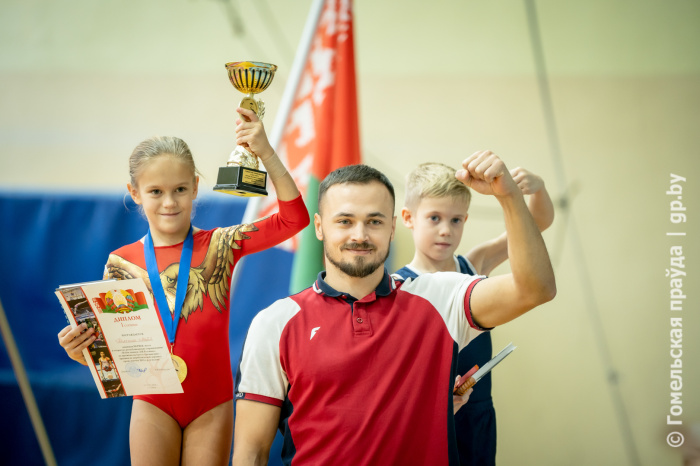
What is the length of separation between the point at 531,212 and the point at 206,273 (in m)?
1.20

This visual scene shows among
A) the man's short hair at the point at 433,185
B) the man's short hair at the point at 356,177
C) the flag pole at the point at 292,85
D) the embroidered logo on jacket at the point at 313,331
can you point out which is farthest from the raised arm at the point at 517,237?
the flag pole at the point at 292,85

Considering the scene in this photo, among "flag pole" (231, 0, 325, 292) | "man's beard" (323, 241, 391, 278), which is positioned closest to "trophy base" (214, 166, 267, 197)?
"man's beard" (323, 241, 391, 278)

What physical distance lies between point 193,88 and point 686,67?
2.57m

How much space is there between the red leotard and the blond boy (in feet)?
1.56

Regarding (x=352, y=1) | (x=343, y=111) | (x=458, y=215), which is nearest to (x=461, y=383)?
(x=458, y=215)

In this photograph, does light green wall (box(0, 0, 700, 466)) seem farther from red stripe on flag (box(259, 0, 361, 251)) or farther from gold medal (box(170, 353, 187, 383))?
gold medal (box(170, 353, 187, 383))

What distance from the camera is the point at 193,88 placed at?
11.4 feet

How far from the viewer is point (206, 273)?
2.07 meters

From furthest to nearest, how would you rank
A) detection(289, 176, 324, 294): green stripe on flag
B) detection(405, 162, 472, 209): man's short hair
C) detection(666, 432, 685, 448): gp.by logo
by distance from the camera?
detection(666, 432, 685, 448): gp.by logo
detection(289, 176, 324, 294): green stripe on flag
detection(405, 162, 472, 209): man's short hair

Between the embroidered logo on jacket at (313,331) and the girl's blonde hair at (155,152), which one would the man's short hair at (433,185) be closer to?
the girl's blonde hair at (155,152)

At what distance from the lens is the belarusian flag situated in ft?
9.68

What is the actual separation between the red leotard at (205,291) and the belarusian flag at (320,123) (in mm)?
798

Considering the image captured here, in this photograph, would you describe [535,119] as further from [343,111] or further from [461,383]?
[461,383]

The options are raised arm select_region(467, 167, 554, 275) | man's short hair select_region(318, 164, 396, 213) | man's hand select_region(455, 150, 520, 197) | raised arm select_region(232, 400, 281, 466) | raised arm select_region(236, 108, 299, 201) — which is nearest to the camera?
man's hand select_region(455, 150, 520, 197)
